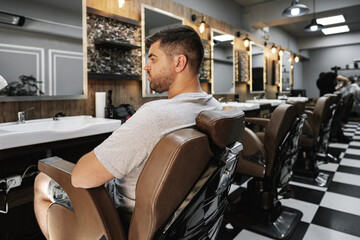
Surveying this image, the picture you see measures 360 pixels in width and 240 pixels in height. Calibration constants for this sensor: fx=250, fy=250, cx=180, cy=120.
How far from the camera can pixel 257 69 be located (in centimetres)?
560

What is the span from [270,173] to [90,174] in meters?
1.34

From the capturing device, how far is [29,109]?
6.22 feet

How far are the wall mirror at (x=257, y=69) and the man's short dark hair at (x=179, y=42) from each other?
456cm

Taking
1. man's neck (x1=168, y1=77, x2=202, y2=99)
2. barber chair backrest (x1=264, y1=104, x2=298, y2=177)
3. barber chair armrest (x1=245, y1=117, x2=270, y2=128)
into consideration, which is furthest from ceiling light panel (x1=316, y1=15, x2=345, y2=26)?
man's neck (x1=168, y1=77, x2=202, y2=99)

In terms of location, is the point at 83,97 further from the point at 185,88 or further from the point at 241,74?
the point at 241,74

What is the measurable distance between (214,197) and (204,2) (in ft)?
12.9

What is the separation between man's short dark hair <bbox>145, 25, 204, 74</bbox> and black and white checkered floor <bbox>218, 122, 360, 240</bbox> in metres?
1.40

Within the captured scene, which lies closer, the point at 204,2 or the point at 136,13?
the point at 136,13

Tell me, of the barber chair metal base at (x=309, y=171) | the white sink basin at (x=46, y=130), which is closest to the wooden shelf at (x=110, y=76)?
the white sink basin at (x=46, y=130)

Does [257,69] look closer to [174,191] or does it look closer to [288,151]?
[288,151]

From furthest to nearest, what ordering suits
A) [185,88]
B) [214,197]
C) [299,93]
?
1. [299,93]
2. [185,88]
3. [214,197]

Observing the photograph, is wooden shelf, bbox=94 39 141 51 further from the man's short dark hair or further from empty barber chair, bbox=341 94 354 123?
empty barber chair, bbox=341 94 354 123

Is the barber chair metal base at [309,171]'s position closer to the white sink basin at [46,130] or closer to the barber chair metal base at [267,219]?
the barber chair metal base at [267,219]

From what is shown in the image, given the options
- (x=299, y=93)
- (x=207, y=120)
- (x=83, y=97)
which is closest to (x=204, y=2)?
(x=83, y=97)
